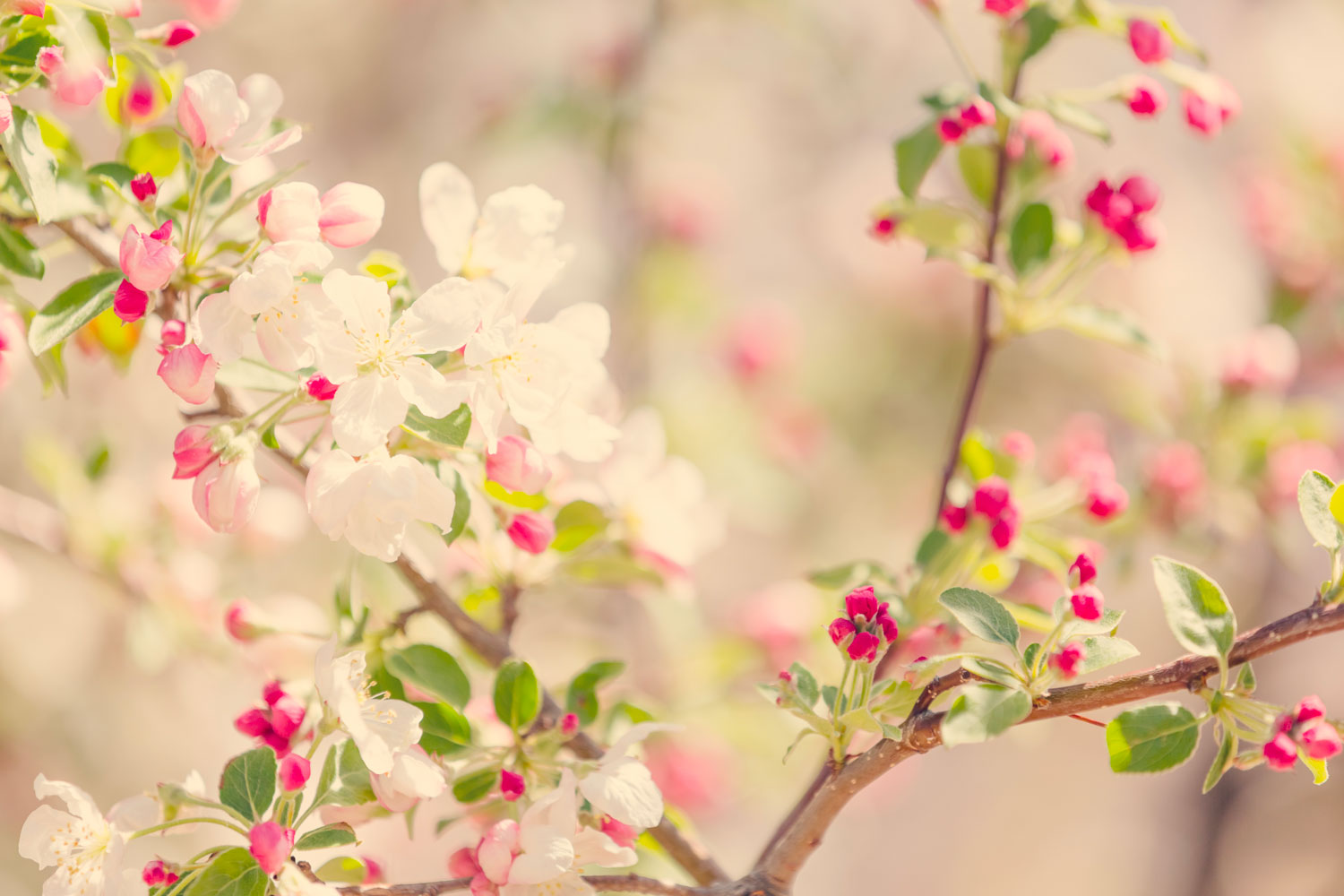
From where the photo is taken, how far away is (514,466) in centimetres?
63

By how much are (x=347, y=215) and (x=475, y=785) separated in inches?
14.2

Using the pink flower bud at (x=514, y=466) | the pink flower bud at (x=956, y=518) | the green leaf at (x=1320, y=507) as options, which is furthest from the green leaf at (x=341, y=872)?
the green leaf at (x=1320, y=507)

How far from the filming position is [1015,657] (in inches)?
23.3

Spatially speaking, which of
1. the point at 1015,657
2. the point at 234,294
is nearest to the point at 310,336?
the point at 234,294

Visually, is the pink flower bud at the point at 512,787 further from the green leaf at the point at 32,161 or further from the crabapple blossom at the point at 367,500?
the green leaf at the point at 32,161

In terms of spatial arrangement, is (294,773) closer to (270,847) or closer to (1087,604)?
(270,847)

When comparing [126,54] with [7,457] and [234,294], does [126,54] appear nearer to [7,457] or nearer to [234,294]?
[234,294]

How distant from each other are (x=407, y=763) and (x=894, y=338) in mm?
2781

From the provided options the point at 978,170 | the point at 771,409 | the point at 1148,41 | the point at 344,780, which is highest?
the point at 1148,41

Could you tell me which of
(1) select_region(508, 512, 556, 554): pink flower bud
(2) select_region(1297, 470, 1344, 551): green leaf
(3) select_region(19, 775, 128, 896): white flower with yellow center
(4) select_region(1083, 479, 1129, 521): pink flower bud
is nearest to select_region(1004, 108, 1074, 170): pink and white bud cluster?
(4) select_region(1083, 479, 1129, 521): pink flower bud

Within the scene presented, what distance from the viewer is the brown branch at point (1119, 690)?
0.55 meters

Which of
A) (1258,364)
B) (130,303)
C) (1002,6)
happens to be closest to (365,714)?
(130,303)

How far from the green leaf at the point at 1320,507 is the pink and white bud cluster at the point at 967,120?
314 millimetres

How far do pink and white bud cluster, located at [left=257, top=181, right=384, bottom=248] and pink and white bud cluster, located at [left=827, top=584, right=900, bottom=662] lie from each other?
0.33m
